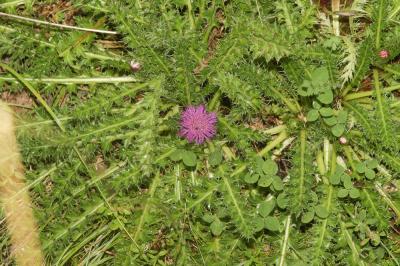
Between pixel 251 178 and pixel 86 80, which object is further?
pixel 86 80

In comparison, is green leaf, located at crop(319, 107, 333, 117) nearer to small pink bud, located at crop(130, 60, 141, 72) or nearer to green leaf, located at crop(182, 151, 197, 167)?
green leaf, located at crop(182, 151, 197, 167)

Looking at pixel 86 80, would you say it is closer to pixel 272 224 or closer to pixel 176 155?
pixel 176 155

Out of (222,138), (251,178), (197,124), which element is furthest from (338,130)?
(197,124)

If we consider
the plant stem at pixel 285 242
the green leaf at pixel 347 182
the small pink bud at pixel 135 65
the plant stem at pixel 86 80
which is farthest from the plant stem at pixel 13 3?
the green leaf at pixel 347 182

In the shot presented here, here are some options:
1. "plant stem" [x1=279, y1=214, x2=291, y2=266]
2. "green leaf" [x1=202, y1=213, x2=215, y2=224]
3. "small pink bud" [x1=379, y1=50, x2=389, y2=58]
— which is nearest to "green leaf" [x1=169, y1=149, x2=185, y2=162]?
"green leaf" [x1=202, y1=213, x2=215, y2=224]

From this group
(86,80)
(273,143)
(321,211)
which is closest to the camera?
(321,211)

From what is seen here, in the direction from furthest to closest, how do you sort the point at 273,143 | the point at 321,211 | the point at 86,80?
the point at 86,80 < the point at 273,143 < the point at 321,211
